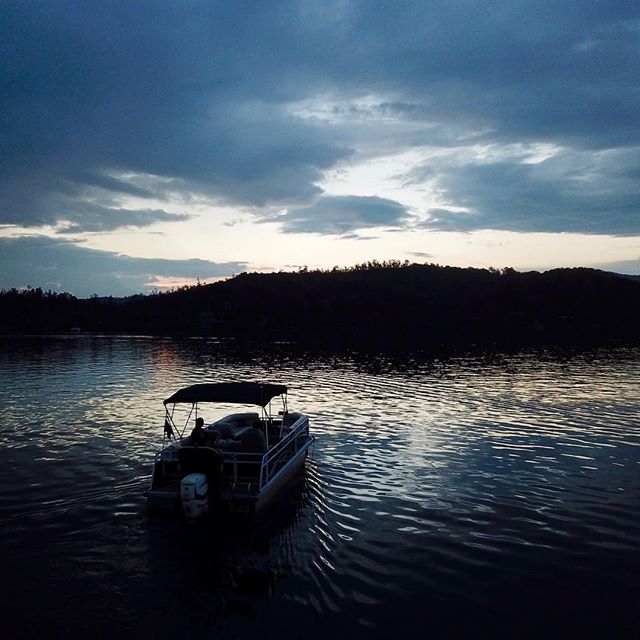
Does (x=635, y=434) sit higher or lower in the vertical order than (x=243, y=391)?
lower

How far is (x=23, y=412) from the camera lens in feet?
117

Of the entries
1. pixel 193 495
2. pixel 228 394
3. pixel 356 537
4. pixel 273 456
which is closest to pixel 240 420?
pixel 228 394

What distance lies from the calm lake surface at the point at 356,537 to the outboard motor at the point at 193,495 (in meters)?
0.66

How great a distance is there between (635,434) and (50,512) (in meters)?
28.0

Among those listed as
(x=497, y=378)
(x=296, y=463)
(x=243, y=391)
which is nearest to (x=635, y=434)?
(x=296, y=463)

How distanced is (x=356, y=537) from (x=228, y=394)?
268 inches

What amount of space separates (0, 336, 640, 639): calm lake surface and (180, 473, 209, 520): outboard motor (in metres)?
0.66

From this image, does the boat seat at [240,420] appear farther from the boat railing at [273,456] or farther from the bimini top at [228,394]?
the bimini top at [228,394]

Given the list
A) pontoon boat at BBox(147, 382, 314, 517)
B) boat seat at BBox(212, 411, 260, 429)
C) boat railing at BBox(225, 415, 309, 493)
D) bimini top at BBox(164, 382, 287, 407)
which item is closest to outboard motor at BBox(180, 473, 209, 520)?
pontoon boat at BBox(147, 382, 314, 517)

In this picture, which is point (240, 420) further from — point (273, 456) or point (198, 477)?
point (198, 477)

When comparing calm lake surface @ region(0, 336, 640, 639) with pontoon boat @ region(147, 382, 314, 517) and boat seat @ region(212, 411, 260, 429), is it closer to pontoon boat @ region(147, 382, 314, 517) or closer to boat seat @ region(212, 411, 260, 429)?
pontoon boat @ region(147, 382, 314, 517)

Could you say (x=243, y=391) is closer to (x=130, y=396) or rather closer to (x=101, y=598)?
(x=101, y=598)

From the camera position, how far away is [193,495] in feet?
50.0

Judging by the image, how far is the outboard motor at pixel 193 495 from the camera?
15.2 meters
